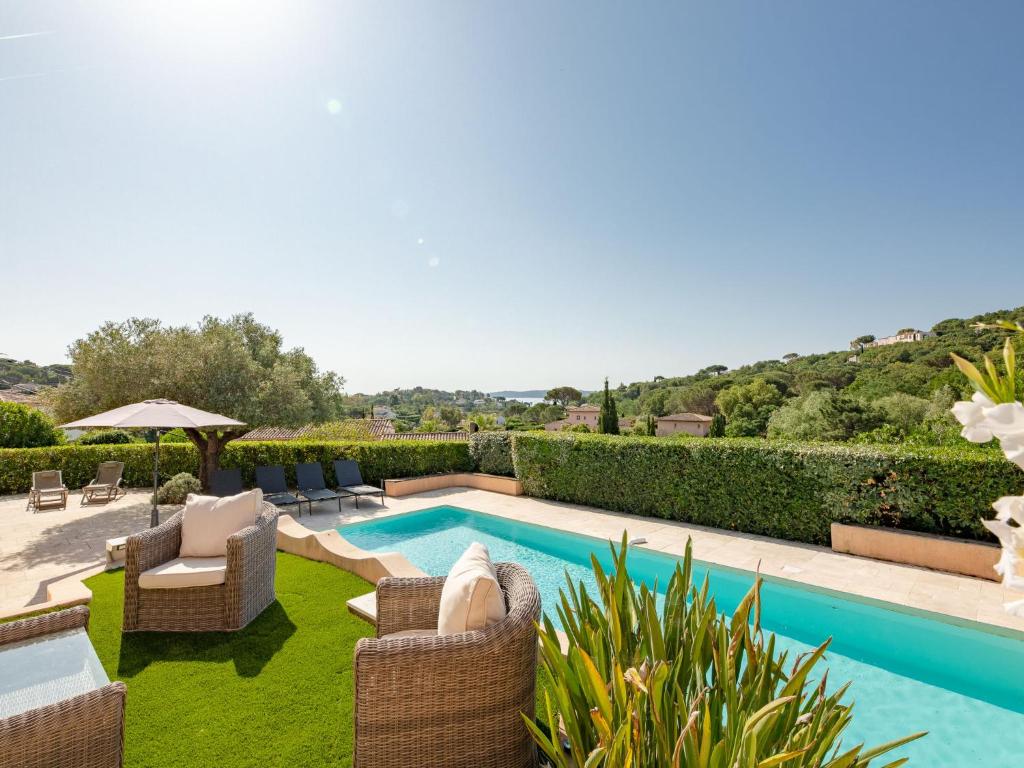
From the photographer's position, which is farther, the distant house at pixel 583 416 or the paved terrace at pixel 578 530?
the distant house at pixel 583 416

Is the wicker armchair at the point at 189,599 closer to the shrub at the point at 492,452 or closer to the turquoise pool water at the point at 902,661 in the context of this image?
the turquoise pool water at the point at 902,661

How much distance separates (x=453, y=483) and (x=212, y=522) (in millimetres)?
9682

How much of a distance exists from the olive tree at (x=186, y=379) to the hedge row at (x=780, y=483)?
22.6ft

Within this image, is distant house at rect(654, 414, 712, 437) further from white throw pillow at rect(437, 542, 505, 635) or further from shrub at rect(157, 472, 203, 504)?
white throw pillow at rect(437, 542, 505, 635)

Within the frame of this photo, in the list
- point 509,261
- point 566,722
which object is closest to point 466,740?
point 566,722

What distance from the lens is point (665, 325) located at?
79.5ft

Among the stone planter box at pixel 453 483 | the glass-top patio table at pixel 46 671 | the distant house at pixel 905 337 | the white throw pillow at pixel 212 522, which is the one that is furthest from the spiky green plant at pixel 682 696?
the distant house at pixel 905 337

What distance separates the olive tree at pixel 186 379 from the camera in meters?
10.9

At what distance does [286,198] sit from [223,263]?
9.29 ft

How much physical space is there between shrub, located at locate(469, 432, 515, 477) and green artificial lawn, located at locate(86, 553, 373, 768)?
909 cm

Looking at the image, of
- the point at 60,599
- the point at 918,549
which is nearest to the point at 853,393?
the point at 918,549

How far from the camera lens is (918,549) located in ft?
23.5

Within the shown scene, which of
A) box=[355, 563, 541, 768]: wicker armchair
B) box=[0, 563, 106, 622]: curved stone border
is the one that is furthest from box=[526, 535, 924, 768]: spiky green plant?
box=[0, 563, 106, 622]: curved stone border

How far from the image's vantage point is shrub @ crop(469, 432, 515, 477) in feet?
46.9
